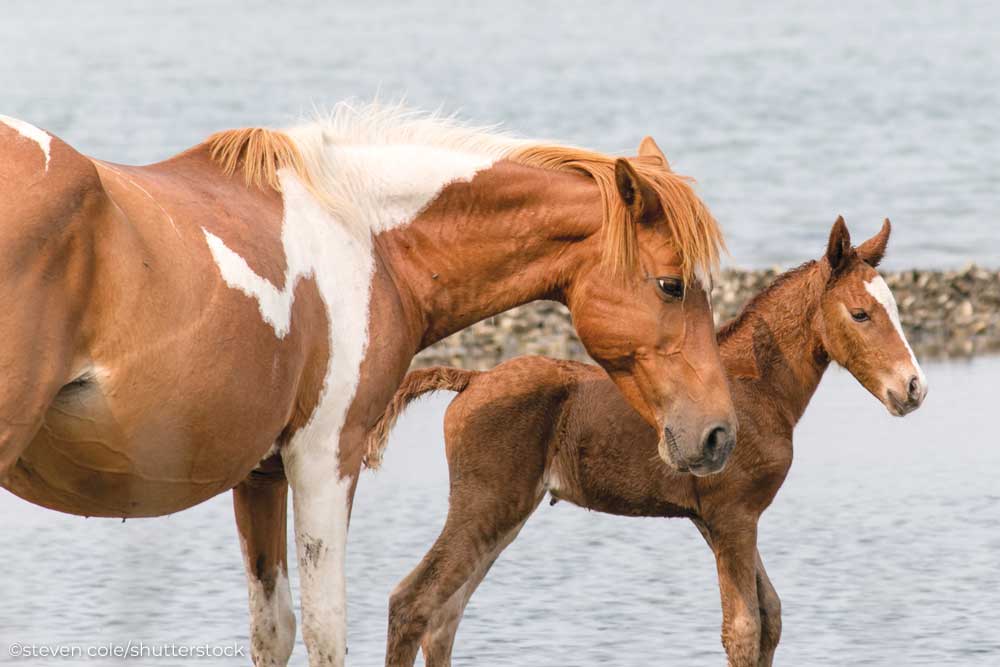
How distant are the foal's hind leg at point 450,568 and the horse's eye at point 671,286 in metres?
1.64

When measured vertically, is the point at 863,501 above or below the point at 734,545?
below

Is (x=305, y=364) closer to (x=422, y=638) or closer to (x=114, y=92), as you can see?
(x=422, y=638)

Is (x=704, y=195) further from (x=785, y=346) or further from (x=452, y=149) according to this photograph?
(x=452, y=149)

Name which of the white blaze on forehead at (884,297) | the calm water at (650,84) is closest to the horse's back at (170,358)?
the white blaze on forehead at (884,297)

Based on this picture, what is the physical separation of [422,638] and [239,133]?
2.21 meters

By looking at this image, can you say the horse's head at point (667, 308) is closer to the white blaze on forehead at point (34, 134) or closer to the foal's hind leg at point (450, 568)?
the foal's hind leg at point (450, 568)

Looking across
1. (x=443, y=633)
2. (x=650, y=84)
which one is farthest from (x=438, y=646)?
(x=650, y=84)

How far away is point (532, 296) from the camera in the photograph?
5.19 meters

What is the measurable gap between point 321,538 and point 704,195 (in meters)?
16.8

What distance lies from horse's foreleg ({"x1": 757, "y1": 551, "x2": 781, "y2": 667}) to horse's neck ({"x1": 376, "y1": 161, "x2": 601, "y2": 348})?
177 cm

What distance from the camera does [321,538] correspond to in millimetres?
4801

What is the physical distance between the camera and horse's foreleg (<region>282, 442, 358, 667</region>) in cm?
477

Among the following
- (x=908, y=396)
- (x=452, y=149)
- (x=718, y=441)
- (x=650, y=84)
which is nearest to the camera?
(x=718, y=441)

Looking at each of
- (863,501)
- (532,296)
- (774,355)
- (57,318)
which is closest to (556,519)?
(863,501)
